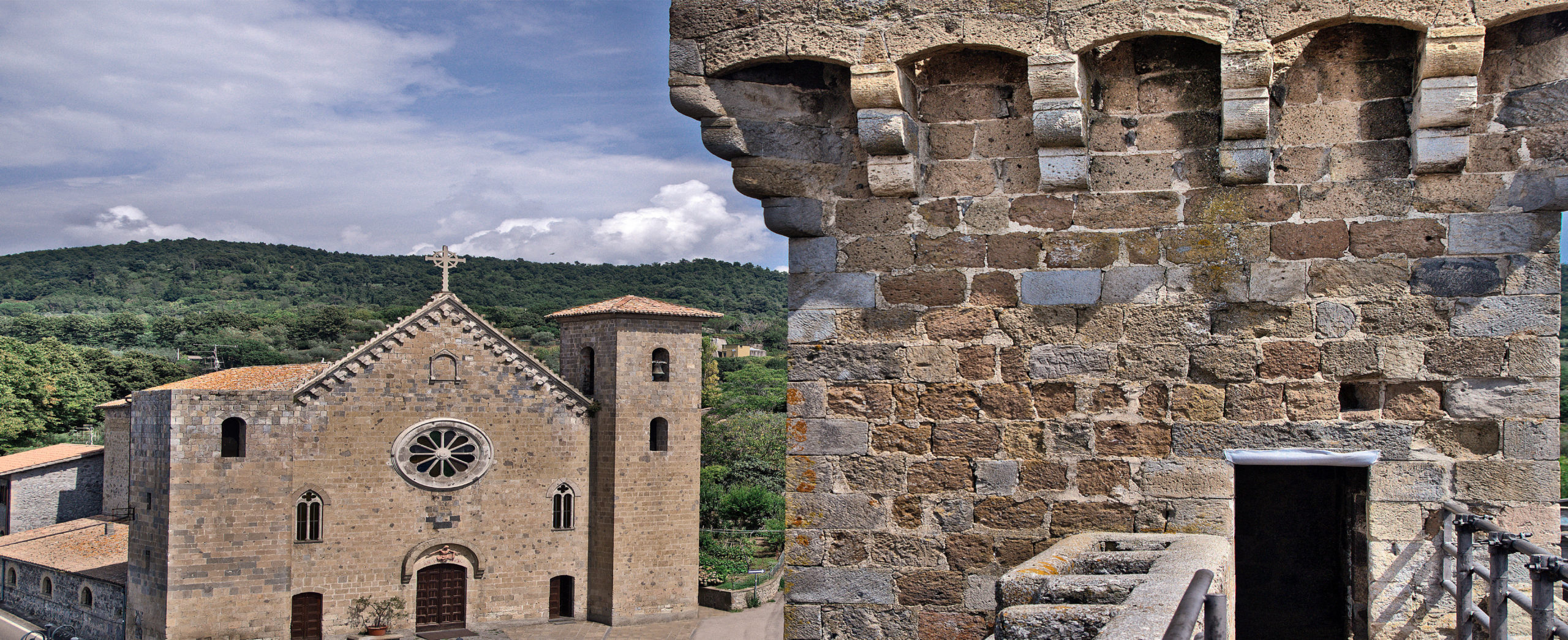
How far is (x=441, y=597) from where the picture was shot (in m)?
24.2

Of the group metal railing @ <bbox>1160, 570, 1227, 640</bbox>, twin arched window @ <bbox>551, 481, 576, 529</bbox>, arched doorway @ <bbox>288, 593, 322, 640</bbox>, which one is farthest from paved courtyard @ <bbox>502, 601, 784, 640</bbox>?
metal railing @ <bbox>1160, 570, 1227, 640</bbox>

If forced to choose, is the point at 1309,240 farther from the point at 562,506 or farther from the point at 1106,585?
the point at 562,506

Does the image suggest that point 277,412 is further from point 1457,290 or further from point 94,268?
point 94,268

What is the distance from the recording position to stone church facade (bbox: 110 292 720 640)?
2238cm

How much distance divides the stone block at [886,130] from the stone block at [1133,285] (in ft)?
3.34

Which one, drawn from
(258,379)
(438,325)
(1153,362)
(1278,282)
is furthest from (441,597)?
(1278,282)

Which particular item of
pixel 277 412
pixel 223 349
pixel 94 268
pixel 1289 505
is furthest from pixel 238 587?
pixel 94 268

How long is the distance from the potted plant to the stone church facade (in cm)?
20

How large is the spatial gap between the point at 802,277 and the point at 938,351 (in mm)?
702

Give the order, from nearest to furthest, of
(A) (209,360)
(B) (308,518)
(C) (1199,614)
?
(C) (1199,614) → (B) (308,518) → (A) (209,360)

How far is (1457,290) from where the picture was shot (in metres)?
4.18

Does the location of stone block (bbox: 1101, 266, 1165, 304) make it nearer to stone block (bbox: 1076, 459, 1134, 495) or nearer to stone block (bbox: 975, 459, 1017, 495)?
stone block (bbox: 1076, 459, 1134, 495)

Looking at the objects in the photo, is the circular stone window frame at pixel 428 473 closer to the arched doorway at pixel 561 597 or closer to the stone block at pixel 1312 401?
the arched doorway at pixel 561 597

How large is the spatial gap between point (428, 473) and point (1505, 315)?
23149mm
